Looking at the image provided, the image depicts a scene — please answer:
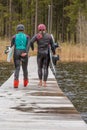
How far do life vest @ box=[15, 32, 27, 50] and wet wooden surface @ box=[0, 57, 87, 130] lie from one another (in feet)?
3.70

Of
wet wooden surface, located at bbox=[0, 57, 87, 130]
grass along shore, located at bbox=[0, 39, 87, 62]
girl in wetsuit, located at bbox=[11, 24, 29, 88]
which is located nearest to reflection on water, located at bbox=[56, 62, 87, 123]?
wet wooden surface, located at bbox=[0, 57, 87, 130]

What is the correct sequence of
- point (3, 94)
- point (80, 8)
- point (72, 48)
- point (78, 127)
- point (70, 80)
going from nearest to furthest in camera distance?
point (78, 127)
point (3, 94)
point (70, 80)
point (72, 48)
point (80, 8)

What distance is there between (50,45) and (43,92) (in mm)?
1867

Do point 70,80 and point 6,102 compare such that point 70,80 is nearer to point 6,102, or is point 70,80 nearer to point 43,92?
point 43,92

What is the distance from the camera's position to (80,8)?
5059 cm

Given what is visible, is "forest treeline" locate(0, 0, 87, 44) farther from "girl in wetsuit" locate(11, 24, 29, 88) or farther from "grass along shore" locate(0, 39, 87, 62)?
"girl in wetsuit" locate(11, 24, 29, 88)

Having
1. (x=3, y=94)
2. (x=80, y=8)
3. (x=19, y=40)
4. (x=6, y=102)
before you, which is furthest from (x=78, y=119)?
(x=80, y=8)

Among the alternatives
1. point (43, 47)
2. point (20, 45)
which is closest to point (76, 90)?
point (43, 47)

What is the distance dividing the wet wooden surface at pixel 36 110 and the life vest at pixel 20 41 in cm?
113

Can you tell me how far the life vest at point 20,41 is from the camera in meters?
13.3

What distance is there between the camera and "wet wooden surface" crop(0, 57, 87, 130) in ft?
26.2

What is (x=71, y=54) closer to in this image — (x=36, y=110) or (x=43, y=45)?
(x=43, y=45)

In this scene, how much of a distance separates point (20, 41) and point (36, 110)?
4.12 metres

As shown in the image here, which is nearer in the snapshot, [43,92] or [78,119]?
[78,119]
